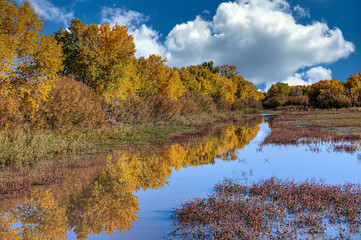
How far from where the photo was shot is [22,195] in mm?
8375

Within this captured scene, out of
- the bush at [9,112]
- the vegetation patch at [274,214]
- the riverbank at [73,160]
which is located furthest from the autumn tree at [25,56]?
the vegetation patch at [274,214]

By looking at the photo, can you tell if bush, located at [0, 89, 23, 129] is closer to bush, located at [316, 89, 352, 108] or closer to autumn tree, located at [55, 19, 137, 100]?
autumn tree, located at [55, 19, 137, 100]

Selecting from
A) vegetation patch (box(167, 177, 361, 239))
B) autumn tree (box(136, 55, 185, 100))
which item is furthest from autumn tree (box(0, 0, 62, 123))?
autumn tree (box(136, 55, 185, 100))

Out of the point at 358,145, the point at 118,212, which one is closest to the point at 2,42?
the point at 118,212

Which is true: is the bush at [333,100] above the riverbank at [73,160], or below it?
above

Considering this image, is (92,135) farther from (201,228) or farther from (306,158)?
(201,228)

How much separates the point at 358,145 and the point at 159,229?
52.6 ft

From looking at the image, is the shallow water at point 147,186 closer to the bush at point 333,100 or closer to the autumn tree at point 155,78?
the autumn tree at point 155,78

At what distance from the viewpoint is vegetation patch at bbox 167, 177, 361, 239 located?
5402 millimetres

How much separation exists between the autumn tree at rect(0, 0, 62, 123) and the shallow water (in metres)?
6.28

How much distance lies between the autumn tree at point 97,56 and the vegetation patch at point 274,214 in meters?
23.0

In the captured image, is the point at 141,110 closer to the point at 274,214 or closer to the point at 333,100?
the point at 274,214

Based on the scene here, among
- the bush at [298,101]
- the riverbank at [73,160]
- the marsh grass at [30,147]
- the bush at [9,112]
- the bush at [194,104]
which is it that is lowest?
the riverbank at [73,160]

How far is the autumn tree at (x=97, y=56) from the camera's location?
27933 millimetres
